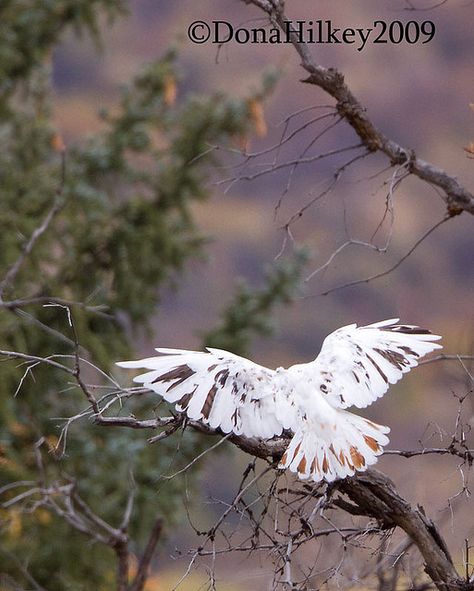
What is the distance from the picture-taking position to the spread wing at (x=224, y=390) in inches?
136

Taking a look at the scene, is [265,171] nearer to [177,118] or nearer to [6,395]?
[6,395]

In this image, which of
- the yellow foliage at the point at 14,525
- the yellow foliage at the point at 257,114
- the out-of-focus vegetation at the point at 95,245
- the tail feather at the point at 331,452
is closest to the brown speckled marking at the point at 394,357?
the tail feather at the point at 331,452

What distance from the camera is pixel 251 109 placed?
10.2 meters

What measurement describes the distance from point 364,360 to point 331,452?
1.65ft

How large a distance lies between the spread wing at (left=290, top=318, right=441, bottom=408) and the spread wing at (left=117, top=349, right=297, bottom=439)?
0.56 feet

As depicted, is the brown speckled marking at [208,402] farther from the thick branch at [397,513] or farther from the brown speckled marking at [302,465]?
the thick branch at [397,513]

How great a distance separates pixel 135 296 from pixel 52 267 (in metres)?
0.89

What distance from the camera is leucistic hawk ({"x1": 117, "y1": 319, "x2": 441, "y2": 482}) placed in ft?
11.3

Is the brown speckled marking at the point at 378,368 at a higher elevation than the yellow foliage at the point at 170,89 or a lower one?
lower

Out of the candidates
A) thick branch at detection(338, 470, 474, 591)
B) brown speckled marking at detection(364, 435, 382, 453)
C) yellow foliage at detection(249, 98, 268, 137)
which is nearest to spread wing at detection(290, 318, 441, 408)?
brown speckled marking at detection(364, 435, 382, 453)

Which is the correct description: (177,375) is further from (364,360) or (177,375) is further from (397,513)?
(397,513)

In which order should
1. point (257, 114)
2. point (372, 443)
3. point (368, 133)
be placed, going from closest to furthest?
1. point (372, 443)
2. point (368, 133)
3. point (257, 114)

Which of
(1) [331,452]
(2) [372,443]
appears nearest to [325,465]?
(1) [331,452]

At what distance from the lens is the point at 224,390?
3.54 m
